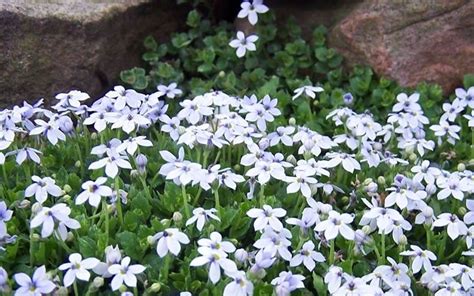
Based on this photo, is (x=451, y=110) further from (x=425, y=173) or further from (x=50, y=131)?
(x=50, y=131)

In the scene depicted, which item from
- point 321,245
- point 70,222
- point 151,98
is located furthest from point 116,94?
point 321,245

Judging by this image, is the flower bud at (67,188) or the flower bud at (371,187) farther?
the flower bud at (371,187)

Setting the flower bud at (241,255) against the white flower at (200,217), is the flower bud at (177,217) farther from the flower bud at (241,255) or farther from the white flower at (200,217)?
the flower bud at (241,255)

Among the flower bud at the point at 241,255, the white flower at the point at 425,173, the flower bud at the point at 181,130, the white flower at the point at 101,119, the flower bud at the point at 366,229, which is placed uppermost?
the white flower at the point at 101,119

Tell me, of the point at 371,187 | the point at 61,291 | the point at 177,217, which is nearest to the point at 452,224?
the point at 371,187

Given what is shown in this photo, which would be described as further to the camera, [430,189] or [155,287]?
[430,189]

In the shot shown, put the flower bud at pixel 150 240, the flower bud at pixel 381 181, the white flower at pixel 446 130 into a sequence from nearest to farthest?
the flower bud at pixel 150 240 → the flower bud at pixel 381 181 → the white flower at pixel 446 130

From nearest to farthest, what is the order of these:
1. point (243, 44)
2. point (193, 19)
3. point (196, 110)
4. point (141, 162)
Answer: point (141, 162) → point (196, 110) → point (243, 44) → point (193, 19)

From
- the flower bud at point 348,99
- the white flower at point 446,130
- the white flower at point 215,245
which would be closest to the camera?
the white flower at point 215,245

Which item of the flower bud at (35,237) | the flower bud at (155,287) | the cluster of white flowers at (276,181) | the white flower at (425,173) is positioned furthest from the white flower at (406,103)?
the flower bud at (35,237)
